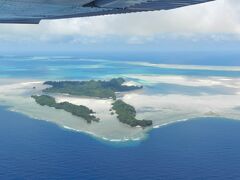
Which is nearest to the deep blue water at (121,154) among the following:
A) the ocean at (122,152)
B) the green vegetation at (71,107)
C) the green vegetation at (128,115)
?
the ocean at (122,152)

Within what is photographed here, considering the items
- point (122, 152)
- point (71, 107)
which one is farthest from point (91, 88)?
point (122, 152)

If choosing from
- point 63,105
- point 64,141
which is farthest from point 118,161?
point 63,105

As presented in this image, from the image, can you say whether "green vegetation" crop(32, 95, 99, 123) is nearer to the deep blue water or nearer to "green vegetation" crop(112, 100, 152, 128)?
"green vegetation" crop(112, 100, 152, 128)

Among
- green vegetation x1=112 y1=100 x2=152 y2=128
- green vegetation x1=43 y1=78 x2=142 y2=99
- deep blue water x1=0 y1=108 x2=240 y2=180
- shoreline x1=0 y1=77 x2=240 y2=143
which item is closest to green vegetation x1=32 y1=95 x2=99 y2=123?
shoreline x1=0 y1=77 x2=240 y2=143

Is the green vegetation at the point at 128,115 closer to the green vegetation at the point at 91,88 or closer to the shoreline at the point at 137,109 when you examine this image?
the shoreline at the point at 137,109

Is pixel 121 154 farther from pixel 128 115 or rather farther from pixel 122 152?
pixel 128 115
